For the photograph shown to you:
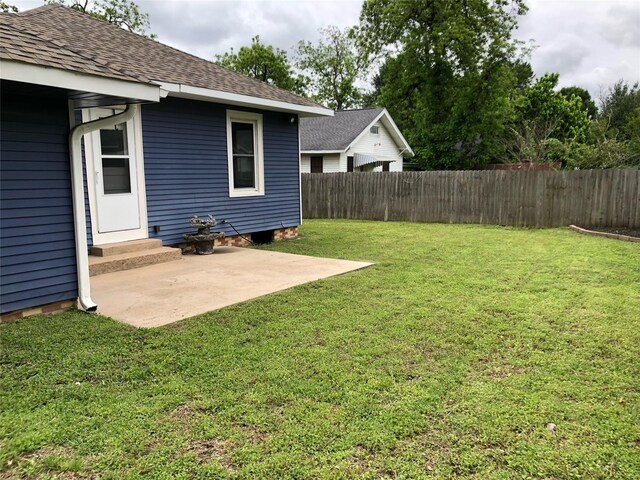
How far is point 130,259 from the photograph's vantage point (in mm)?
6367

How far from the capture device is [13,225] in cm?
408

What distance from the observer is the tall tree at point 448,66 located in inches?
950

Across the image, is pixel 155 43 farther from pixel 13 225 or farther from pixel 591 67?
pixel 591 67

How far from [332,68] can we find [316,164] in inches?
816

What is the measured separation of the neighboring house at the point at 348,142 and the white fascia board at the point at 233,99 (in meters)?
11.3

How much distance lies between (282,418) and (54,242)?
3103 mm

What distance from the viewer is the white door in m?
6.51

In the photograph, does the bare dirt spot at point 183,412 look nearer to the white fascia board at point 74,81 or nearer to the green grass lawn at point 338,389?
the green grass lawn at point 338,389

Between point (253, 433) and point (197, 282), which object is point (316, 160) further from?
point (253, 433)

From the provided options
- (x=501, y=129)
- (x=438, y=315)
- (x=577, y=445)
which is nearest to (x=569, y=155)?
(x=501, y=129)

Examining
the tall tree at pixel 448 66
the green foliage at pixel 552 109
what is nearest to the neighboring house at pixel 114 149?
the tall tree at pixel 448 66

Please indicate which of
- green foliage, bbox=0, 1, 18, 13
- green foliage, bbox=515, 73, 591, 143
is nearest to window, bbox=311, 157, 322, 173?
green foliage, bbox=0, 1, 18, 13

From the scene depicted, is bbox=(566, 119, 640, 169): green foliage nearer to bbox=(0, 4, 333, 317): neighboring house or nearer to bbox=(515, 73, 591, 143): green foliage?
bbox=(515, 73, 591, 143): green foliage

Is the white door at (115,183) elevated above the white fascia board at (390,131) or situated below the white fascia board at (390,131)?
below
